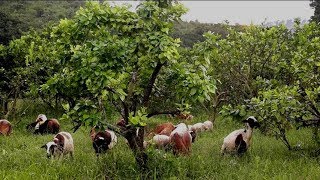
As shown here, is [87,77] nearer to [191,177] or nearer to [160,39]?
[160,39]

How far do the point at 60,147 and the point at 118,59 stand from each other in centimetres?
317

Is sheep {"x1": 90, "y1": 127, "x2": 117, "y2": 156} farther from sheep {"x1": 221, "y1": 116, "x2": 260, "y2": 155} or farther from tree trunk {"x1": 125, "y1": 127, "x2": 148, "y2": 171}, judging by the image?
sheep {"x1": 221, "y1": 116, "x2": 260, "y2": 155}

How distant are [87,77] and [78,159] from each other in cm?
265

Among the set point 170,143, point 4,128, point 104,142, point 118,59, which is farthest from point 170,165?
point 4,128

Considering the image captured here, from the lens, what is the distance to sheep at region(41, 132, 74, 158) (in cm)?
851

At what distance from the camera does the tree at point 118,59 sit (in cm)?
627

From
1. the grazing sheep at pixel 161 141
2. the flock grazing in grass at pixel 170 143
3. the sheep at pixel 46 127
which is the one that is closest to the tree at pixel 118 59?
the flock grazing in grass at pixel 170 143

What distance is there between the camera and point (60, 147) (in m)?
8.56

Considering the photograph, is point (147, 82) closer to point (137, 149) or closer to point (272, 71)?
point (137, 149)

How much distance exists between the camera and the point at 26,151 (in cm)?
939

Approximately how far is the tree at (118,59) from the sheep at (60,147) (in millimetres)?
1908

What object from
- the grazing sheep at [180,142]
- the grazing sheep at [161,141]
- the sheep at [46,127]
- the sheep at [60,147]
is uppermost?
the grazing sheep at [180,142]

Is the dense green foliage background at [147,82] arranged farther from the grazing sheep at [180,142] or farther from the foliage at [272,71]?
the grazing sheep at [180,142]

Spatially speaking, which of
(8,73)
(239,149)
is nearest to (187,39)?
(8,73)
